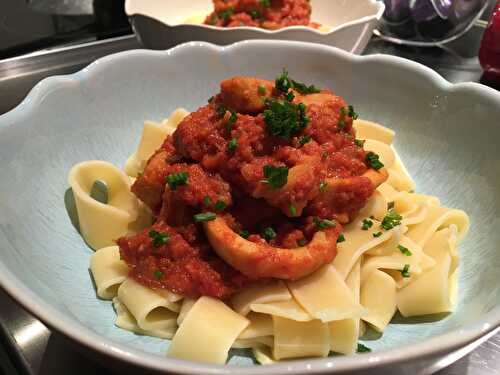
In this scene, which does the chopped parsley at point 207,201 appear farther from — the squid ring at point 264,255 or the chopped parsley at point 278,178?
the chopped parsley at point 278,178

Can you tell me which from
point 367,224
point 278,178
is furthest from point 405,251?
point 278,178

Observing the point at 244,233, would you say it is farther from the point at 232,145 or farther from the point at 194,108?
the point at 194,108

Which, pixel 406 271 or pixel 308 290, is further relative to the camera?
pixel 406 271

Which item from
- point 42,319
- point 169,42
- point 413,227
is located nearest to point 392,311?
point 413,227

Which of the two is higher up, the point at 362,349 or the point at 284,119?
the point at 284,119

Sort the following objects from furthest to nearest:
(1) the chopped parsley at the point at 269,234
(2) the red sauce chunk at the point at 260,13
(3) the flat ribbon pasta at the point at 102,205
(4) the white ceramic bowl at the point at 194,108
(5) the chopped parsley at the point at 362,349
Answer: (2) the red sauce chunk at the point at 260,13 → (3) the flat ribbon pasta at the point at 102,205 → (1) the chopped parsley at the point at 269,234 → (5) the chopped parsley at the point at 362,349 → (4) the white ceramic bowl at the point at 194,108

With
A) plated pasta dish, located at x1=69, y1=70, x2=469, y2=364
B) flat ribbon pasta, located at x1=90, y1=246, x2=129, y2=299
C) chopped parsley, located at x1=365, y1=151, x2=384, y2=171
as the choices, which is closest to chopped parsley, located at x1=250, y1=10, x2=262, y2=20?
plated pasta dish, located at x1=69, y1=70, x2=469, y2=364

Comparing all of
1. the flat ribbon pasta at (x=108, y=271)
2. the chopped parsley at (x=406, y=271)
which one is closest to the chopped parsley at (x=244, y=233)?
the flat ribbon pasta at (x=108, y=271)

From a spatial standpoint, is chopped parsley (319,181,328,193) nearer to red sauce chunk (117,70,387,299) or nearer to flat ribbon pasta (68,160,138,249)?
red sauce chunk (117,70,387,299)
